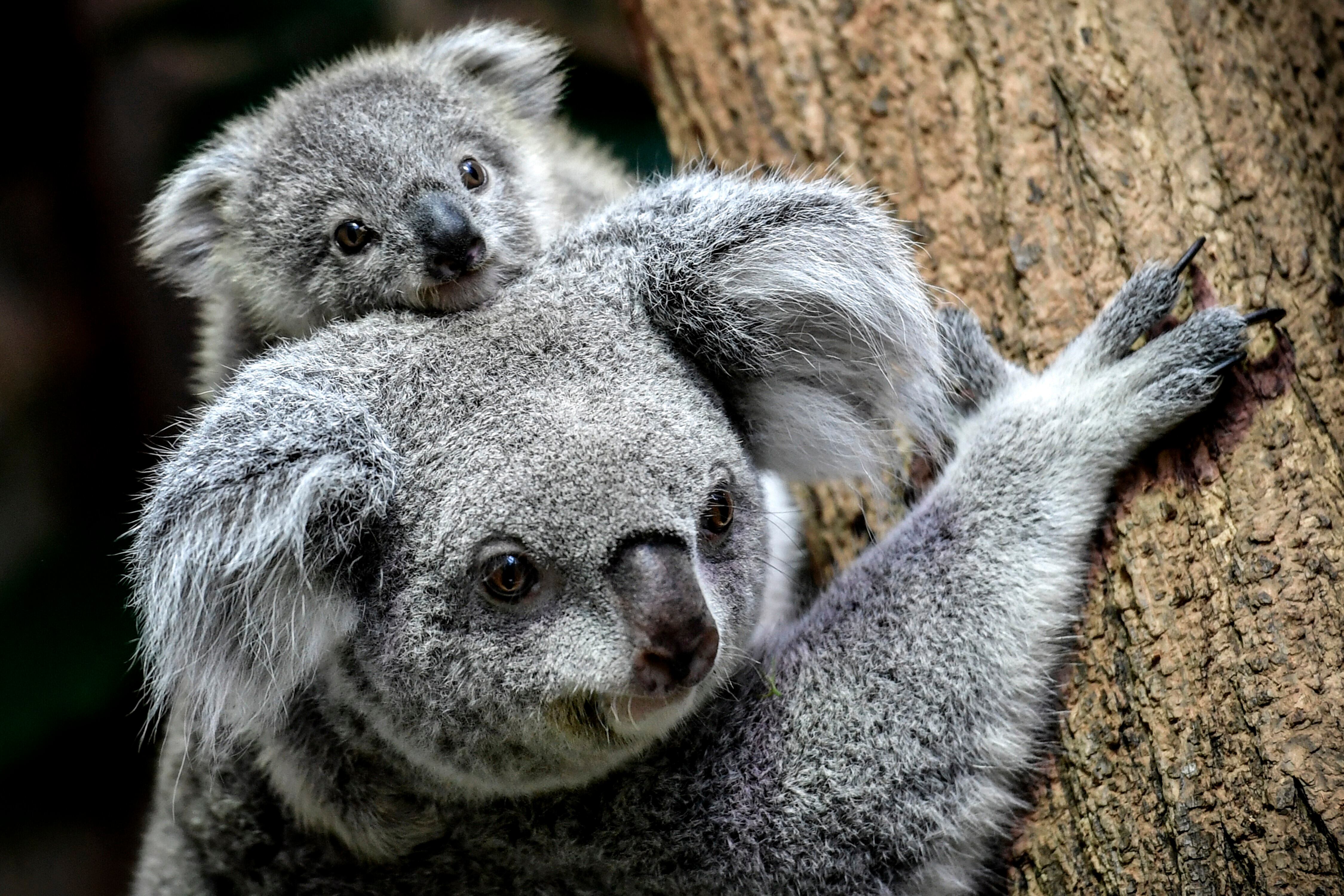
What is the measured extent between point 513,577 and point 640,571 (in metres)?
0.22

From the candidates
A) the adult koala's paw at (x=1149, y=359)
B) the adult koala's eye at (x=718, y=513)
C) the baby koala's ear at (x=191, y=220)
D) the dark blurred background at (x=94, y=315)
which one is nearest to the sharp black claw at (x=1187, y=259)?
the adult koala's paw at (x=1149, y=359)

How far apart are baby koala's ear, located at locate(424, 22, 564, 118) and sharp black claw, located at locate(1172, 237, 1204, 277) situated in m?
1.76

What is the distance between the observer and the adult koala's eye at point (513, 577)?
6.01 ft

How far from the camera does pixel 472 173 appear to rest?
8.63 ft

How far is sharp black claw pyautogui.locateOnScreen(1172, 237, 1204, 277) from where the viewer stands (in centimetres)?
213

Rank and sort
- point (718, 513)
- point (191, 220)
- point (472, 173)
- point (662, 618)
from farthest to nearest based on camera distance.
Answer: point (191, 220), point (472, 173), point (718, 513), point (662, 618)

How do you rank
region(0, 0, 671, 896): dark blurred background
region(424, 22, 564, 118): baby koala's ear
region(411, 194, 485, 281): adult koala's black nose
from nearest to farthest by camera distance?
region(411, 194, 485, 281): adult koala's black nose → region(424, 22, 564, 118): baby koala's ear → region(0, 0, 671, 896): dark blurred background

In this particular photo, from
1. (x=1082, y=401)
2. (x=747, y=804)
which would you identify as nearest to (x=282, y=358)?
(x=747, y=804)

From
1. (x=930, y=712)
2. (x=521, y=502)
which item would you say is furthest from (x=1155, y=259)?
(x=521, y=502)

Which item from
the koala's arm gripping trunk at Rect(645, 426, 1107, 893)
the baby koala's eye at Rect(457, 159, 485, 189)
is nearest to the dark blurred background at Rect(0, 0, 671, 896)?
the baby koala's eye at Rect(457, 159, 485, 189)

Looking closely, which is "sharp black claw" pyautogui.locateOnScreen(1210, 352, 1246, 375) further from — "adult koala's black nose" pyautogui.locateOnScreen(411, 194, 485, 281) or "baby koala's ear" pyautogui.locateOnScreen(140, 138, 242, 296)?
"baby koala's ear" pyautogui.locateOnScreen(140, 138, 242, 296)

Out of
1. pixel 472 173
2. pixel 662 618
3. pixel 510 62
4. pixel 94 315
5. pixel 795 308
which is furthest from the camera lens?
pixel 94 315

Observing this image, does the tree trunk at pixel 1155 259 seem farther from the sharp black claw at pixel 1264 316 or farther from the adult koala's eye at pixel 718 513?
the adult koala's eye at pixel 718 513

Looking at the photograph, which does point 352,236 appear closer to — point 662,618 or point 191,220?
point 191,220
